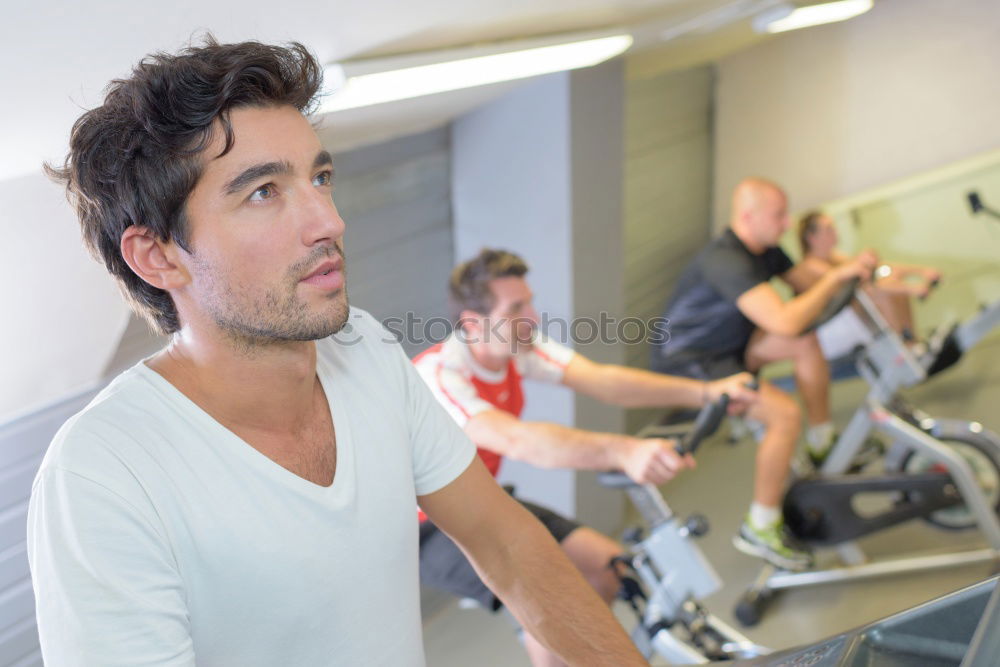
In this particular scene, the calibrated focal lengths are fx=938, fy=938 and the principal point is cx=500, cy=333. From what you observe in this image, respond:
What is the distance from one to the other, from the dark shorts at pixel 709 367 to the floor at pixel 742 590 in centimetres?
71

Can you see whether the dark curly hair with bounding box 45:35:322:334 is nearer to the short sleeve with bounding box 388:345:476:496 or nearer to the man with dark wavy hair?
the man with dark wavy hair

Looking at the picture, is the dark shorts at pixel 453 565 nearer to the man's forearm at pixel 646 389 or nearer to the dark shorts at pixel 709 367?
the man's forearm at pixel 646 389

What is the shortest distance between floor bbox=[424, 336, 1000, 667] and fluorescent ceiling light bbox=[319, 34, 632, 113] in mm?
1813

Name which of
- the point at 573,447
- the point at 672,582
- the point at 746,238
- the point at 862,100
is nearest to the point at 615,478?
the point at 573,447

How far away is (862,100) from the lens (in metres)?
5.68

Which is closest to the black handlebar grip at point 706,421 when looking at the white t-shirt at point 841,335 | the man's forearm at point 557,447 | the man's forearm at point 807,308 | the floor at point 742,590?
the man's forearm at point 557,447

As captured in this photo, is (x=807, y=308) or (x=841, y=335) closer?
(x=807, y=308)

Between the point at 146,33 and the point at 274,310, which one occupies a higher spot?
the point at 146,33

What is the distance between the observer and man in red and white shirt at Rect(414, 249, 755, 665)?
2.29m

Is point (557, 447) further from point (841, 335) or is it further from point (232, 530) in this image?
point (841, 335)

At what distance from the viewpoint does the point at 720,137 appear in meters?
6.14

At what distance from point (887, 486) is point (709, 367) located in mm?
819

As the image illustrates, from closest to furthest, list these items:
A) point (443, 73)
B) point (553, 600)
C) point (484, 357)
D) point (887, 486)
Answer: point (553, 600)
point (443, 73)
point (484, 357)
point (887, 486)

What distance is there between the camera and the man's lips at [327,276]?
1.32m
